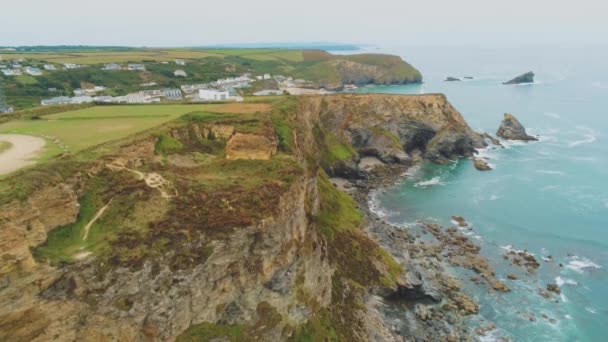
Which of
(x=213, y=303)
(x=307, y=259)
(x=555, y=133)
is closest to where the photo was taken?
(x=213, y=303)

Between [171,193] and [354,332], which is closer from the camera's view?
[171,193]

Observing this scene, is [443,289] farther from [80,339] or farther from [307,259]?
[80,339]

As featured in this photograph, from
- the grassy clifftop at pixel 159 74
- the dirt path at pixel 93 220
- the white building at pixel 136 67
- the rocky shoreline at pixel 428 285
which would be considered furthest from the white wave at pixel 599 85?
the dirt path at pixel 93 220

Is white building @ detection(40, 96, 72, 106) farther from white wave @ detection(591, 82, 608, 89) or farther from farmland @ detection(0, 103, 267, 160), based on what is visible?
white wave @ detection(591, 82, 608, 89)

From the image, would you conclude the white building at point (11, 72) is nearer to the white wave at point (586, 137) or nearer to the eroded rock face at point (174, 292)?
the eroded rock face at point (174, 292)

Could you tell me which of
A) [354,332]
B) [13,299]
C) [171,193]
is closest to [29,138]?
[171,193]

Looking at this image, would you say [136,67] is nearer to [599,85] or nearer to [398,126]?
[398,126]

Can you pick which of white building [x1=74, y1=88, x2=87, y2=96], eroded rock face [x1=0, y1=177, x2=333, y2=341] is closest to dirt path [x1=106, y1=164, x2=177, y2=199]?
eroded rock face [x1=0, y1=177, x2=333, y2=341]
